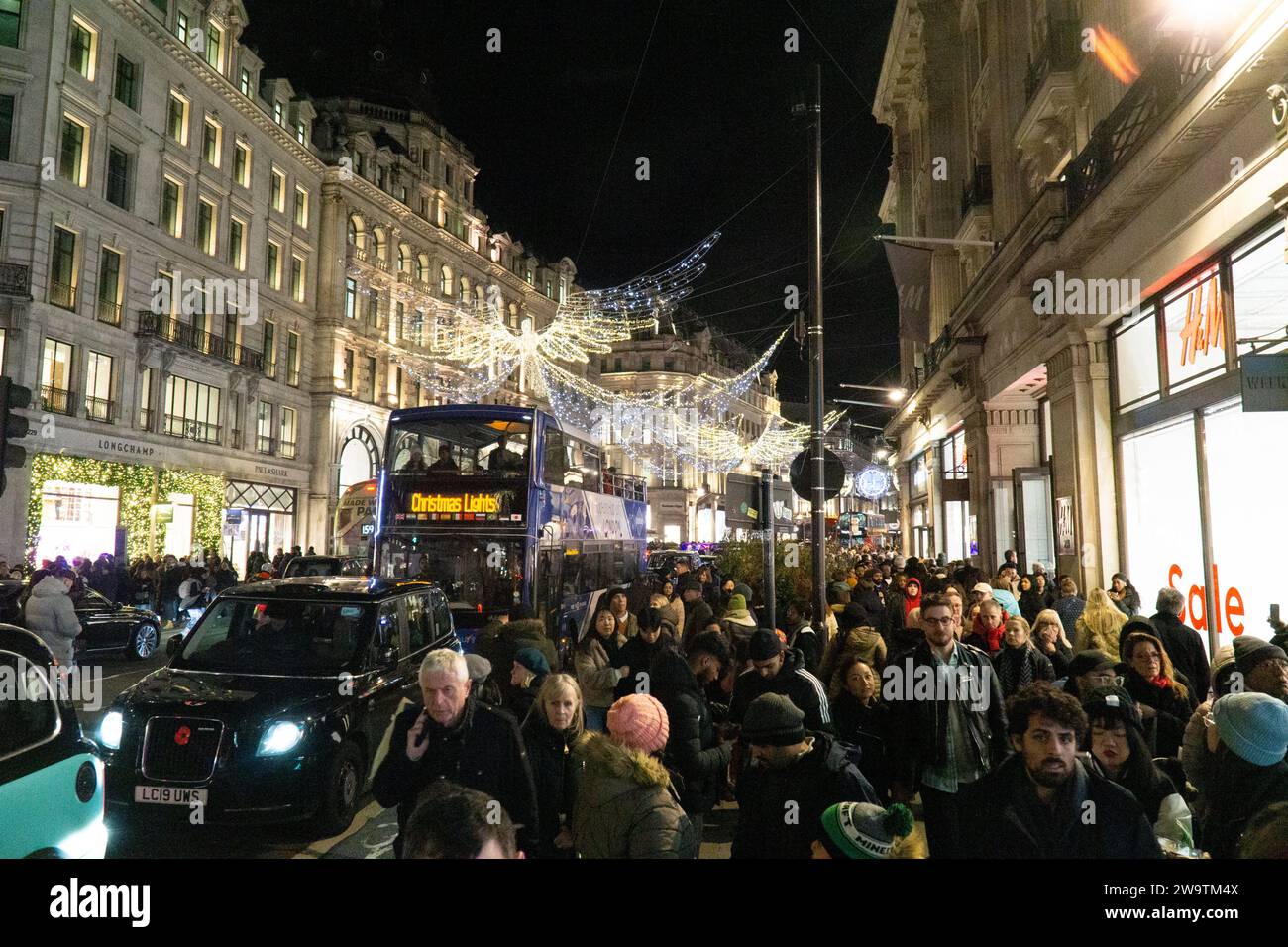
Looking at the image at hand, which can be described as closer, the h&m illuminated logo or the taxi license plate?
the taxi license plate

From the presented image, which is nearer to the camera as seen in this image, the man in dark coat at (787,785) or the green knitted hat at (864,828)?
the green knitted hat at (864,828)

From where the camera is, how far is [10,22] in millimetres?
24203

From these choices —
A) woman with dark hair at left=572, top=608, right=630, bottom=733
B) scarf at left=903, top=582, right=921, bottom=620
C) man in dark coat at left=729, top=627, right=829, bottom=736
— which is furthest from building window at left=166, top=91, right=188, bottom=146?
man in dark coat at left=729, top=627, right=829, bottom=736

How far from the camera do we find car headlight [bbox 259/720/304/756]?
224 inches

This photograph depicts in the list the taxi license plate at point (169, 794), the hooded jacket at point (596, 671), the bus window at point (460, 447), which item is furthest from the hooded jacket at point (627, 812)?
the bus window at point (460, 447)

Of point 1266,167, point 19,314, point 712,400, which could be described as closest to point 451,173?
point 19,314

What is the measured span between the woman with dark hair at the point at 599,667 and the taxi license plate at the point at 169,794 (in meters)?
2.68

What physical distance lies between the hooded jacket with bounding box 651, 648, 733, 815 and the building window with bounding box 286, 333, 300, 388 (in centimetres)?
3681

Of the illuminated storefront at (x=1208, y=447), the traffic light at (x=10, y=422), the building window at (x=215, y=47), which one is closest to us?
the traffic light at (x=10, y=422)

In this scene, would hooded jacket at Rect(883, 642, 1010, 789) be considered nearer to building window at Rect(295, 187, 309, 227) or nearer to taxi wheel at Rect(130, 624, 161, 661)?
taxi wheel at Rect(130, 624, 161, 661)

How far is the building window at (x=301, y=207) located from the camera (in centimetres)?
3869

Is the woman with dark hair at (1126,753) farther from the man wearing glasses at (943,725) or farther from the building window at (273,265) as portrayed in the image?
the building window at (273,265)

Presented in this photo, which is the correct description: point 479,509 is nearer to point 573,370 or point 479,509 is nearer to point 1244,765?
point 1244,765
